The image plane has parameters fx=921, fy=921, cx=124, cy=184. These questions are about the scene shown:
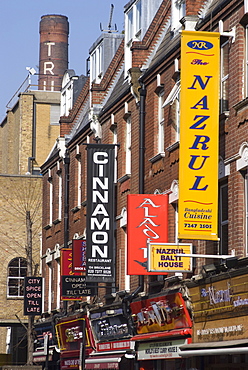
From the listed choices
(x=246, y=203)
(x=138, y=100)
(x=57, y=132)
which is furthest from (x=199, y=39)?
(x=57, y=132)

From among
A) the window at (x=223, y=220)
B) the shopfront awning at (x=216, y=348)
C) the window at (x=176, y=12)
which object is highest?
the window at (x=176, y=12)

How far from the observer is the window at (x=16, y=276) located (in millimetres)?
48969

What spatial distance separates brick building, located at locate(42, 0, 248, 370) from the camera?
20.2 m

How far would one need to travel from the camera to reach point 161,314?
78.8ft

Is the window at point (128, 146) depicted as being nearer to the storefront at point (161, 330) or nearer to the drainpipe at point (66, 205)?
the storefront at point (161, 330)

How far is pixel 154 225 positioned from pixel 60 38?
225 feet

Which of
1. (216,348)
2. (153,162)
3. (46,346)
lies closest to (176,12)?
(153,162)

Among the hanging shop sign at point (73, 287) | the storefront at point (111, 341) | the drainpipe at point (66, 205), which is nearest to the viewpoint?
the storefront at point (111, 341)

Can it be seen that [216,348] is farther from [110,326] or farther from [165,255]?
[110,326]

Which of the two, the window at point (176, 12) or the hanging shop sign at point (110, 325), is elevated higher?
the window at point (176, 12)

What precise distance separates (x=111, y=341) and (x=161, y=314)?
18.2 ft

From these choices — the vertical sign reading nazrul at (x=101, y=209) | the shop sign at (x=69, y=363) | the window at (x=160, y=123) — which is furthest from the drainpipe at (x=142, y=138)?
the shop sign at (x=69, y=363)

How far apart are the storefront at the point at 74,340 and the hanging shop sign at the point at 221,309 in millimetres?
10609

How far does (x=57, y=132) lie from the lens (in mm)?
65938
